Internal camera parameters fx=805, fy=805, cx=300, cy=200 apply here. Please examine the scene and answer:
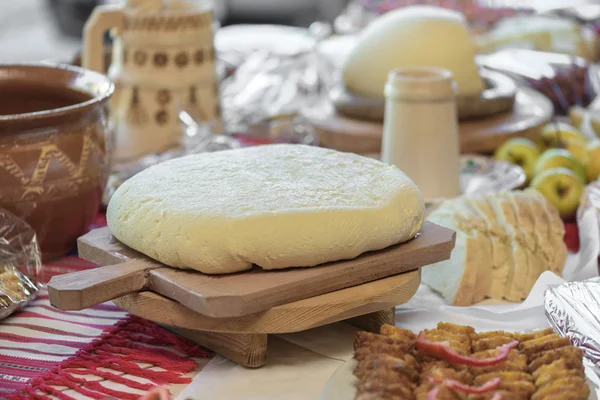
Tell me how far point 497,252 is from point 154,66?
73 centimetres

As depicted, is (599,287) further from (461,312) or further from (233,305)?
(233,305)

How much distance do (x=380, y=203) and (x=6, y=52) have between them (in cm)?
489

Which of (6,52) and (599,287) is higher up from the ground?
(599,287)

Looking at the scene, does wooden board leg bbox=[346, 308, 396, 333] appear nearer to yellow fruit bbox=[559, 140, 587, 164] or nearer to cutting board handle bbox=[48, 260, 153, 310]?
cutting board handle bbox=[48, 260, 153, 310]

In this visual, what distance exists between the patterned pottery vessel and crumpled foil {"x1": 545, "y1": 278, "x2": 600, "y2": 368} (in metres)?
0.63

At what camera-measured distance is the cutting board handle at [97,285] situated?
78 centimetres

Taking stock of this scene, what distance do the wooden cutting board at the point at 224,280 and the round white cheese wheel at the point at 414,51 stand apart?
0.73m

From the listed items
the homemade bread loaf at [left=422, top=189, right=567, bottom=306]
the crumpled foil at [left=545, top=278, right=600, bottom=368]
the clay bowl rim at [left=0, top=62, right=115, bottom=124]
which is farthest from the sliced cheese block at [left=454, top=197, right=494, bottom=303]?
the clay bowl rim at [left=0, top=62, right=115, bottom=124]

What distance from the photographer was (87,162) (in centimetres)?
111

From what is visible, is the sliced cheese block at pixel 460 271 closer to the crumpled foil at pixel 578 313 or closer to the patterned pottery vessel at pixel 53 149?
the crumpled foil at pixel 578 313

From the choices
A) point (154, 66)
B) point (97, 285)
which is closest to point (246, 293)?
point (97, 285)

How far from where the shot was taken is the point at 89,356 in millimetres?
874

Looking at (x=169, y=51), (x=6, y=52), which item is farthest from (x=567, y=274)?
(x=6, y=52)

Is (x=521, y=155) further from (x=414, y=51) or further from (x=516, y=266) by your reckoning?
(x=516, y=266)
